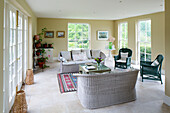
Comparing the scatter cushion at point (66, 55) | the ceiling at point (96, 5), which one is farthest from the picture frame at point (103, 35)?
the scatter cushion at point (66, 55)

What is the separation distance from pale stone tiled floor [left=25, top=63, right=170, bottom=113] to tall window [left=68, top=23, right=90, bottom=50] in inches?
202

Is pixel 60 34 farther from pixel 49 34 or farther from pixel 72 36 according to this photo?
pixel 72 36

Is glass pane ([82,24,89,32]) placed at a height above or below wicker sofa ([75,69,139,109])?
above

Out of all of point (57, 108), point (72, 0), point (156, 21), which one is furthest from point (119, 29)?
point (57, 108)

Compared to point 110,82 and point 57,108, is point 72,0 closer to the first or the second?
point 110,82

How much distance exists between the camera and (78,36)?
909 cm

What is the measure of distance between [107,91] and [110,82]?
0.22 m

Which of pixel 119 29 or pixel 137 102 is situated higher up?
pixel 119 29

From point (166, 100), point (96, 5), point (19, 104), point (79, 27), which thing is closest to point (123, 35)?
point (79, 27)

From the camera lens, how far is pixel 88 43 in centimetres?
934

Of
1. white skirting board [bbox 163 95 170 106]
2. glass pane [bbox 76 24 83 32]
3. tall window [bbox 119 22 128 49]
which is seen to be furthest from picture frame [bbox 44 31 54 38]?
white skirting board [bbox 163 95 170 106]

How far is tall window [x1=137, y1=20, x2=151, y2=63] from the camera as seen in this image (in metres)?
6.85

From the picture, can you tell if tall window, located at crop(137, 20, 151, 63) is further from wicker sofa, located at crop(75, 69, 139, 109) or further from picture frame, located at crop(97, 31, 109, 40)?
wicker sofa, located at crop(75, 69, 139, 109)

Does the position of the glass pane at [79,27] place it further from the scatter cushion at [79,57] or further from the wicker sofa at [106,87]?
the wicker sofa at [106,87]
